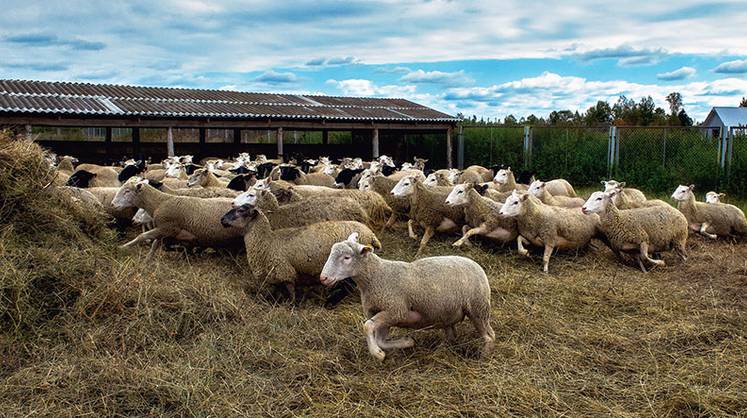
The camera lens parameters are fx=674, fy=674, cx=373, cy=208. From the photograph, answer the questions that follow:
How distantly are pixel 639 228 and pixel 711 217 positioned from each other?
330 cm

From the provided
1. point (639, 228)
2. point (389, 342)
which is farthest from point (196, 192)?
point (639, 228)

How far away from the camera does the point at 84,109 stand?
19516 mm

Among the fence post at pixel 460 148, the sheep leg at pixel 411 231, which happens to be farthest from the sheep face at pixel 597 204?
the fence post at pixel 460 148

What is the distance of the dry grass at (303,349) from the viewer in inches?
196

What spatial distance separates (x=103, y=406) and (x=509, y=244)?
6.97 m

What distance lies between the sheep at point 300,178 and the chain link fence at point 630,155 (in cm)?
994

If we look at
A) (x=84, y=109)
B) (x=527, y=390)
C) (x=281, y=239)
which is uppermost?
(x=84, y=109)

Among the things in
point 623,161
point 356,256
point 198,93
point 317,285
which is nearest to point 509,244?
point 317,285

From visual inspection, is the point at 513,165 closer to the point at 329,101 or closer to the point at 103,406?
the point at 329,101

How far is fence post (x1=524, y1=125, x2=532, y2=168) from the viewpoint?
23453 millimetres

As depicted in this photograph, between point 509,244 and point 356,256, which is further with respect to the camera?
point 509,244

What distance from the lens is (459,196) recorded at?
1051 cm

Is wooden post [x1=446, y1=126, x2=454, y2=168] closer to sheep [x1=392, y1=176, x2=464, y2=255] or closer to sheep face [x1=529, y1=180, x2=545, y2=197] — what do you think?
sheep face [x1=529, y1=180, x2=545, y2=197]

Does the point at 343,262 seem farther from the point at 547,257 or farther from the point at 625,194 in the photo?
the point at 625,194
